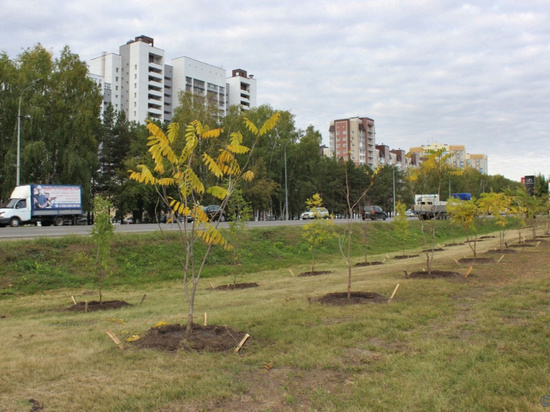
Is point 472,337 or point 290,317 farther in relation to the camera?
point 290,317

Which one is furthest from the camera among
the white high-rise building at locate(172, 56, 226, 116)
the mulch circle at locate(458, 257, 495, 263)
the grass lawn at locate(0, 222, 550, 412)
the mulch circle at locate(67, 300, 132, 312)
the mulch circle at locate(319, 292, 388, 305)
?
the white high-rise building at locate(172, 56, 226, 116)

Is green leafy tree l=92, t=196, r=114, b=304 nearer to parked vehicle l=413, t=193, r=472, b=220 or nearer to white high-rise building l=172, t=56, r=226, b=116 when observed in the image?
parked vehicle l=413, t=193, r=472, b=220

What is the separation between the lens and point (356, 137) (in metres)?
138

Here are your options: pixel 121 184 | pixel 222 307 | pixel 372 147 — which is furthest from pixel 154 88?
pixel 222 307

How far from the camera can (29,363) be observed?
5.35 meters

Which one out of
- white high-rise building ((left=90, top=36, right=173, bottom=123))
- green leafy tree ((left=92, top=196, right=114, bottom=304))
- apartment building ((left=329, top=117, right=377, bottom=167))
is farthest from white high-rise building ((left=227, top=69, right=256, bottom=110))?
green leafy tree ((left=92, top=196, right=114, bottom=304))

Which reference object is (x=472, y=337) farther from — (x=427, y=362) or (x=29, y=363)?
(x=29, y=363)

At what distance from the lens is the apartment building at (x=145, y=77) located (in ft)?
291

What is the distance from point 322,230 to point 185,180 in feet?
32.5

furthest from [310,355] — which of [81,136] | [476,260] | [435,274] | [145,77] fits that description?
[145,77]

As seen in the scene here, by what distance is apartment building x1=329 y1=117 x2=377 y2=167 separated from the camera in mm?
137500

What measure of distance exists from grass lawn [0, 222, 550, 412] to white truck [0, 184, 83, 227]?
81.1 ft

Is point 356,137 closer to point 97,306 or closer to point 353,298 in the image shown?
point 97,306

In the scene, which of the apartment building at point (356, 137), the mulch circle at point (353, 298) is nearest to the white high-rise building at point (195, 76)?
the apartment building at point (356, 137)
